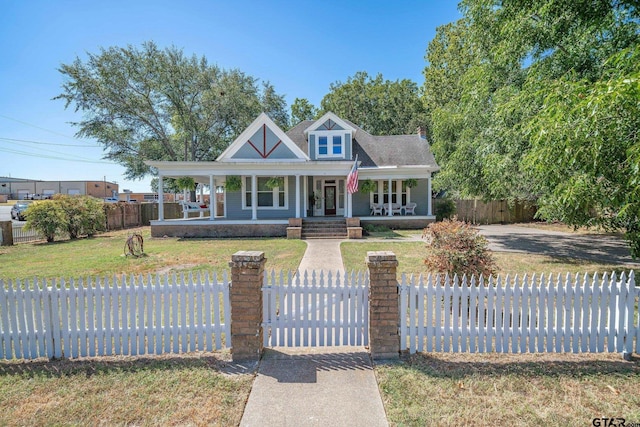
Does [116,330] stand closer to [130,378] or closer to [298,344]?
[130,378]

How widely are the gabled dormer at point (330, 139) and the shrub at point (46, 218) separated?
13.4m

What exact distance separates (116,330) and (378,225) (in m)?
14.6

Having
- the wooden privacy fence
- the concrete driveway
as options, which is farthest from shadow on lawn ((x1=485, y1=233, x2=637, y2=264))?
the wooden privacy fence

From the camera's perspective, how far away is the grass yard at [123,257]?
28.2 feet

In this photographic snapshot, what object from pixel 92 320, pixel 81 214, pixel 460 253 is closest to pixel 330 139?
pixel 81 214

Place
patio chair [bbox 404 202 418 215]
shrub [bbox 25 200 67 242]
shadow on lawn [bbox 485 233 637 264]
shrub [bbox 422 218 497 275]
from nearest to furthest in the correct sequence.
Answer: shrub [bbox 422 218 497 275]
shadow on lawn [bbox 485 233 637 264]
shrub [bbox 25 200 67 242]
patio chair [bbox 404 202 418 215]

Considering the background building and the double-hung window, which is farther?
the background building

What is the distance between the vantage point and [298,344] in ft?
13.8

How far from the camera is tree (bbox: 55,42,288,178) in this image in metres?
25.4

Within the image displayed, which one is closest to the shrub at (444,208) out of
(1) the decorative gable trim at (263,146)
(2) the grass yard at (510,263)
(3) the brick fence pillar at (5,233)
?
(1) the decorative gable trim at (263,146)

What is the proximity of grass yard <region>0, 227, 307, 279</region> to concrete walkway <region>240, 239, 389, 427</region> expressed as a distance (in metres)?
4.51

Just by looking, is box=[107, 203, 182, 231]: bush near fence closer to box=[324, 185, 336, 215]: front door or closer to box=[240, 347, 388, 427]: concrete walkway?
box=[324, 185, 336, 215]: front door

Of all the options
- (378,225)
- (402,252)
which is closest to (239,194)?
(378,225)

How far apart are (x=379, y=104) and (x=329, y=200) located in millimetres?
19767
